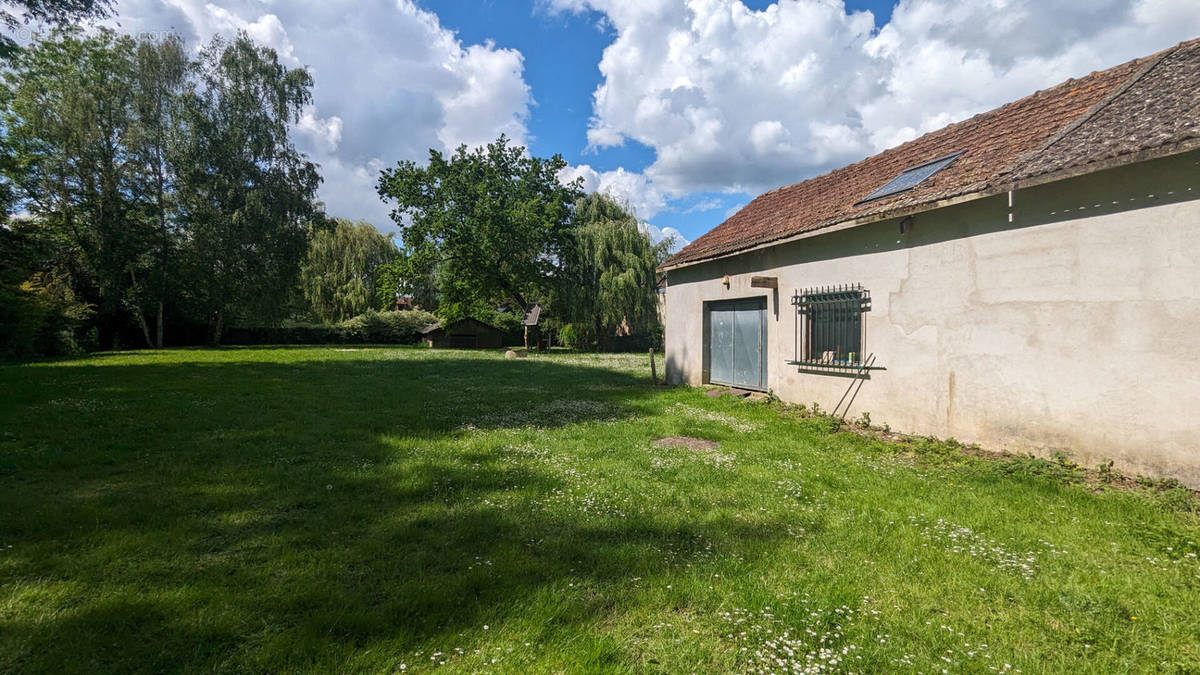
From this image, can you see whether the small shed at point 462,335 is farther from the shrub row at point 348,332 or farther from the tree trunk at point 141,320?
the tree trunk at point 141,320

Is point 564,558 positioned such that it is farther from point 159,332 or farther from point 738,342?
point 159,332

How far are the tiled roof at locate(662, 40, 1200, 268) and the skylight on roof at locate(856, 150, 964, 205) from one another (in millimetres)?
198

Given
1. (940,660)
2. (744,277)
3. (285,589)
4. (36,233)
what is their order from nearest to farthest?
1. (940,660)
2. (285,589)
3. (744,277)
4. (36,233)

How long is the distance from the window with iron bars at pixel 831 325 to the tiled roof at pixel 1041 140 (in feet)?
4.20

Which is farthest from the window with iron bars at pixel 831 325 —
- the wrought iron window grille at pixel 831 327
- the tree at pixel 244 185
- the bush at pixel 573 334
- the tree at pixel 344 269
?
the tree at pixel 344 269

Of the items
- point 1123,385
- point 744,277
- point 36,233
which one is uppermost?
point 36,233

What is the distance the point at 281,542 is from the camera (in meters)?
3.52

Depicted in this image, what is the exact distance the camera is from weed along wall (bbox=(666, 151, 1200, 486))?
485 centimetres

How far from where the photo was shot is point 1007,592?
3.03 meters

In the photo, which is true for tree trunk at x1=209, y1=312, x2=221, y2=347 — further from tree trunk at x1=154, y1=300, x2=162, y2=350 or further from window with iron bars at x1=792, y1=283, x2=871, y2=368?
window with iron bars at x1=792, y1=283, x2=871, y2=368

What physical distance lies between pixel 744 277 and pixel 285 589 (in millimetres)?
10077

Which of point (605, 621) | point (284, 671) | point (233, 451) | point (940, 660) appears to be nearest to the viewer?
point (284, 671)

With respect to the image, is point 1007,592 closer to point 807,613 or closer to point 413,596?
point 807,613

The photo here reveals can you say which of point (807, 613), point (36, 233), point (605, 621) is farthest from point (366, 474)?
point (36, 233)
